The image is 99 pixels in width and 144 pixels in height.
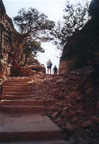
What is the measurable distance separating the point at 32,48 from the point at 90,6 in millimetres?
15717

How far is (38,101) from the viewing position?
15.7 feet

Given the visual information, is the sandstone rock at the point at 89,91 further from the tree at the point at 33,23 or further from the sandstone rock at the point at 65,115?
the tree at the point at 33,23

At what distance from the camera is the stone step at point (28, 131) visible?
2.80 meters

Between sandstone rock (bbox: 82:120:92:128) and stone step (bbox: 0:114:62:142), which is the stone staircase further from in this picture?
sandstone rock (bbox: 82:120:92:128)

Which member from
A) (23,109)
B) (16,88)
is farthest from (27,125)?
(16,88)

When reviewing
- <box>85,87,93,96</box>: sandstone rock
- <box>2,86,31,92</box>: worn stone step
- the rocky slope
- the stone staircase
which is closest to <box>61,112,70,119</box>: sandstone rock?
the rocky slope

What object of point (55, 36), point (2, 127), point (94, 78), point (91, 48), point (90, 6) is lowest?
point (2, 127)

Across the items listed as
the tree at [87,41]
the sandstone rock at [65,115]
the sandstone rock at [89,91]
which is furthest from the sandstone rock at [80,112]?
the tree at [87,41]

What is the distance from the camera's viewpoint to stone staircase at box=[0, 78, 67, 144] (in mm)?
2801

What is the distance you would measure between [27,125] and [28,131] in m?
0.37

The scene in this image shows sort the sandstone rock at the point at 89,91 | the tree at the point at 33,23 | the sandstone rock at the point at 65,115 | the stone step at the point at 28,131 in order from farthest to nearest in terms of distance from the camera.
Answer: the tree at the point at 33,23
the sandstone rock at the point at 89,91
the sandstone rock at the point at 65,115
the stone step at the point at 28,131

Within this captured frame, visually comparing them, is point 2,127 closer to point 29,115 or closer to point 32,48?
point 29,115

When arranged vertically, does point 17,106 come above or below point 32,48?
below

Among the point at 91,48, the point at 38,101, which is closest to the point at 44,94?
the point at 38,101
